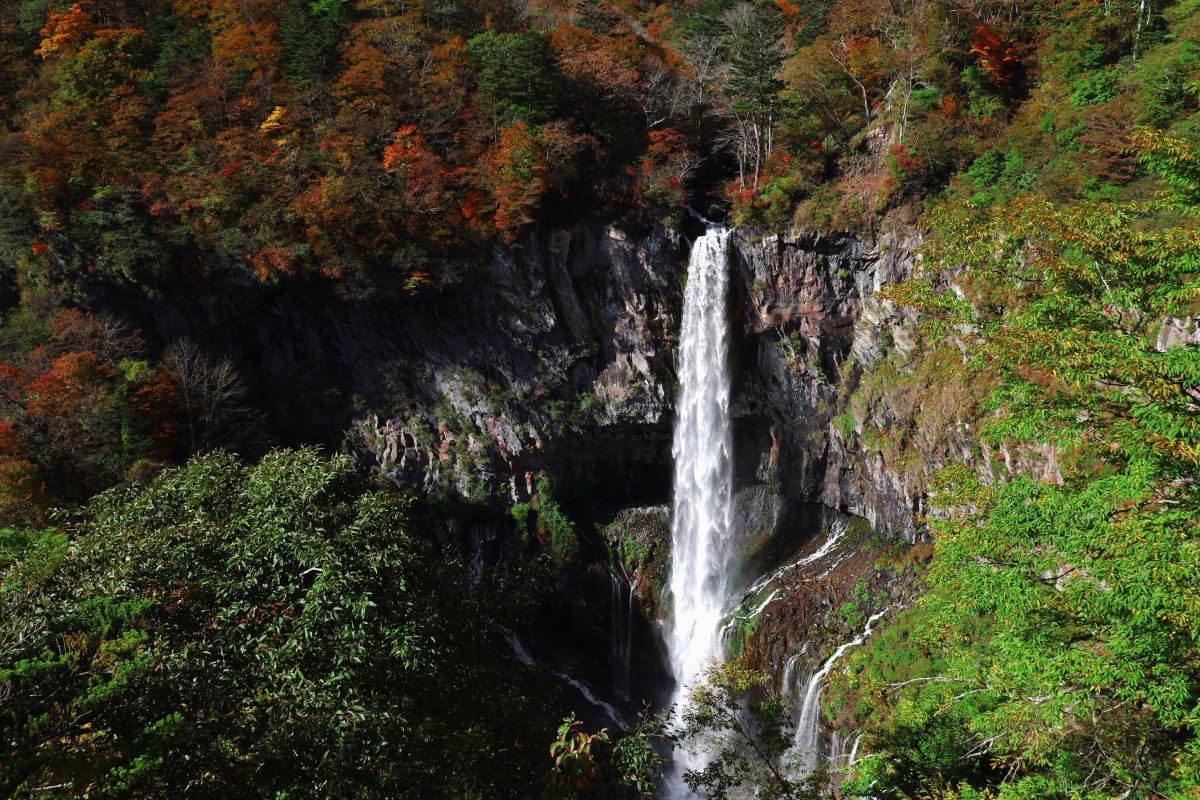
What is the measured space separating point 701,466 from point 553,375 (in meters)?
5.97

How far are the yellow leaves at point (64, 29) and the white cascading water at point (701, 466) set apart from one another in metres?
23.5

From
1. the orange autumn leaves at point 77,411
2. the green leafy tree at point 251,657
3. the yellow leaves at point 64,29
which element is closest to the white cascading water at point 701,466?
the green leafy tree at point 251,657

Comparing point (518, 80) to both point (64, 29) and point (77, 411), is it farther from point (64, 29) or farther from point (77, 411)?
point (64, 29)

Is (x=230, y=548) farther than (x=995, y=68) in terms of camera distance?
No

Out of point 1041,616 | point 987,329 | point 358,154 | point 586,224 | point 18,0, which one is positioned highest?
point 18,0

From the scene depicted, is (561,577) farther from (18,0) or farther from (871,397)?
(18,0)

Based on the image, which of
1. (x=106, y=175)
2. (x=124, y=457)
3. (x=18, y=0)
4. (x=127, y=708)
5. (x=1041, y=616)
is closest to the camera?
(x=127, y=708)

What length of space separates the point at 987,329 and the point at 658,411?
15184 millimetres

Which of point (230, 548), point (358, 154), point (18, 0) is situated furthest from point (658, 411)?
point (18, 0)

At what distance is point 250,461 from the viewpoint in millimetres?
22047

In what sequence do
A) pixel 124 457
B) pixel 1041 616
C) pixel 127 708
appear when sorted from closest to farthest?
pixel 127 708 < pixel 1041 616 < pixel 124 457

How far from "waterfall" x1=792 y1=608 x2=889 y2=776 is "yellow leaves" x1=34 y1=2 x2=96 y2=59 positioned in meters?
32.0

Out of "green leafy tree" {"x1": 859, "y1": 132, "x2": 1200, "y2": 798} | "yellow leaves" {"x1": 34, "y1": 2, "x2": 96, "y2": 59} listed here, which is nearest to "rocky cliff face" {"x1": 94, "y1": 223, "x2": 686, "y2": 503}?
"yellow leaves" {"x1": 34, "y1": 2, "x2": 96, "y2": 59}

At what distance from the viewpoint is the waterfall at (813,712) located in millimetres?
16266
